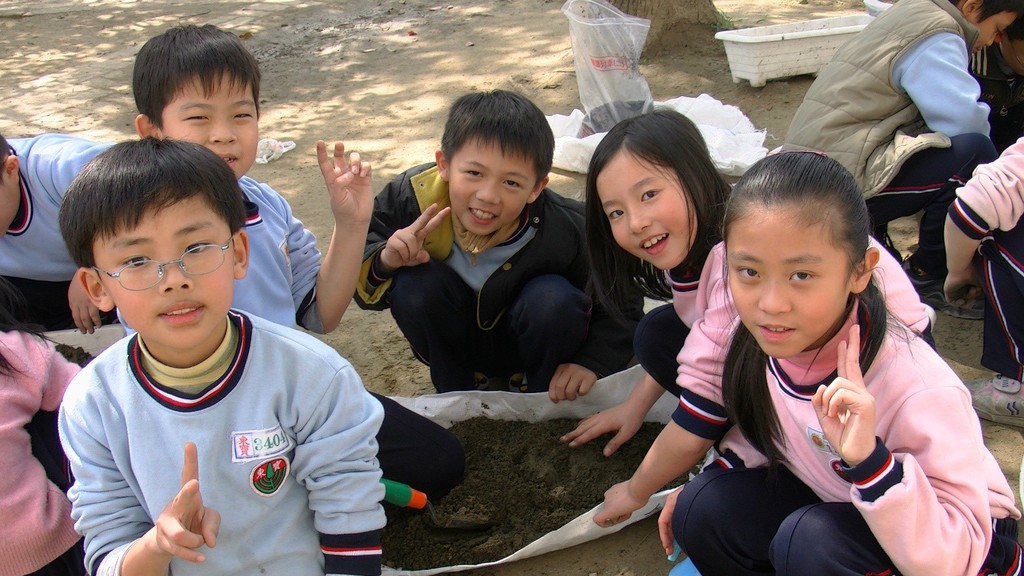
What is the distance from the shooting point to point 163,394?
1587 millimetres

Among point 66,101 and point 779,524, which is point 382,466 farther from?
point 66,101

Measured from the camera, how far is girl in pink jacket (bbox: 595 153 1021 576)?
138 cm

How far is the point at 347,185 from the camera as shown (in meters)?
2.07

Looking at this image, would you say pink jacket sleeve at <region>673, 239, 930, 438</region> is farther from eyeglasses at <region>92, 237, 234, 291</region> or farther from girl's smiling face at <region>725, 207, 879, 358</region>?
eyeglasses at <region>92, 237, 234, 291</region>

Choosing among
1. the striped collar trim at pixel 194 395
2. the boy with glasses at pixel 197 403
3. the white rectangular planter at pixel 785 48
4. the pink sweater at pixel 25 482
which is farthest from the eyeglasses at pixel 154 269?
the white rectangular planter at pixel 785 48

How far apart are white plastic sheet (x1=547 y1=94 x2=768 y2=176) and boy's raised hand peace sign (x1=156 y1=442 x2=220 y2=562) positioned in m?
2.44

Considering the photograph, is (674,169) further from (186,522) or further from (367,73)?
(367,73)

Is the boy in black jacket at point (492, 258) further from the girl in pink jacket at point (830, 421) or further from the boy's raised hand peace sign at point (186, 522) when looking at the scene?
the boy's raised hand peace sign at point (186, 522)

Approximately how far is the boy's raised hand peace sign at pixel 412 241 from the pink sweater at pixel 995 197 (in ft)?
4.33

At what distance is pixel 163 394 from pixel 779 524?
1175 millimetres

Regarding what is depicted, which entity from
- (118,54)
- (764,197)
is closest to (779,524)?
(764,197)

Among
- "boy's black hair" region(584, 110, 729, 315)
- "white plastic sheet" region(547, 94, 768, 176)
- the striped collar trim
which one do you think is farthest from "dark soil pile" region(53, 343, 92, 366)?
"white plastic sheet" region(547, 94, 768, 176)

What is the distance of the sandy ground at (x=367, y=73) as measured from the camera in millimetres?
3938

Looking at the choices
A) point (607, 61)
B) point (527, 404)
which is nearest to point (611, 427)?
point (527, 404)
